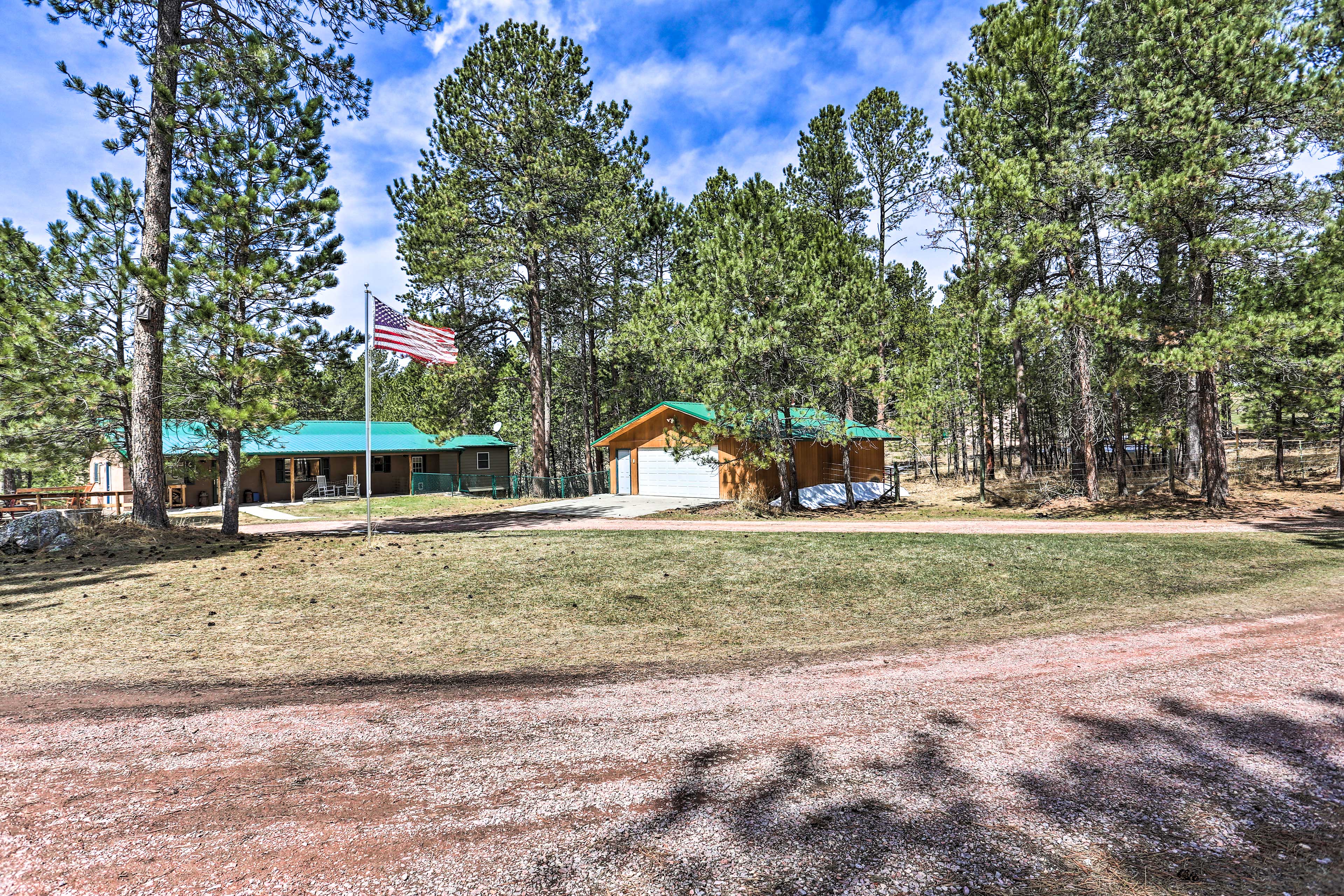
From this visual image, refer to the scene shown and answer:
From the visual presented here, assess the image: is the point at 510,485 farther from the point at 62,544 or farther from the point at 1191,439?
the point at 1191,439

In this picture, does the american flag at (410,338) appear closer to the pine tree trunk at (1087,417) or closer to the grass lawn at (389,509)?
the grass lawn at (389,509)

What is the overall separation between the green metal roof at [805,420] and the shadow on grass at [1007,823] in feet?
51.1

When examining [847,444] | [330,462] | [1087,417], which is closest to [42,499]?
[330,462]

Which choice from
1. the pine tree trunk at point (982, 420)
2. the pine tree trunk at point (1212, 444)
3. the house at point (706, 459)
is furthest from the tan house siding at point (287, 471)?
the pine tree trunk at point (1212, 444)

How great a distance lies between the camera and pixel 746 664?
5.75 meters

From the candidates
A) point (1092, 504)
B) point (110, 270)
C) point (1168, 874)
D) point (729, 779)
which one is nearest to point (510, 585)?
point (729, 779)

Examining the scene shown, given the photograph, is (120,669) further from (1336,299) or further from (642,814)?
(1336,299)

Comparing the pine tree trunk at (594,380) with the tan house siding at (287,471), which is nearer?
the tan house siding at (287,471)

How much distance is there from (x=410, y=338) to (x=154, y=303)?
15.2 feet

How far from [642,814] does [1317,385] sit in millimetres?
18410

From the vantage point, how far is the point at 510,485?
36.7 m

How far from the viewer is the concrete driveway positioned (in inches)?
765

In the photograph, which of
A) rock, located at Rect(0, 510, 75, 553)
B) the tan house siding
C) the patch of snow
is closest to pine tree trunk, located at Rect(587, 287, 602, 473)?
the tan house siding

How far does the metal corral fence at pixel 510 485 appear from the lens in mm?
26344
